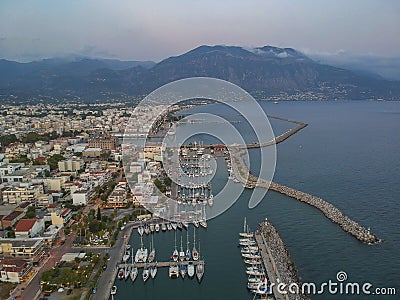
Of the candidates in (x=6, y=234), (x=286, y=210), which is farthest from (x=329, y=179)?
(x=6, y=234)

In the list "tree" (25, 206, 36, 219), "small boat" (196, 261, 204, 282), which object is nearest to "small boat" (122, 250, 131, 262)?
"small boat" (196, 261, 204, 282)

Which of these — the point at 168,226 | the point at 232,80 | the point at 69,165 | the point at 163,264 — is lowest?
the point at 163,264

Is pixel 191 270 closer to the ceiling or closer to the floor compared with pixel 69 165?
closer to the floor

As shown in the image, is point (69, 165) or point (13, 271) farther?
point (69, 165)

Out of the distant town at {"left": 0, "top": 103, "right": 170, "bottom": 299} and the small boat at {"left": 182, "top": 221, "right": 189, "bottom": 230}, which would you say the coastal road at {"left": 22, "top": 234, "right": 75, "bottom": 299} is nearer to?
the distant town at {"left": 0, "top": 103, "right": 170, "bottom": 299}

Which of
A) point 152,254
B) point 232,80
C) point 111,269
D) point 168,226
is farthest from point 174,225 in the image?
point 232,80

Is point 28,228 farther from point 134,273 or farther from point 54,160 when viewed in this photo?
point 54,160

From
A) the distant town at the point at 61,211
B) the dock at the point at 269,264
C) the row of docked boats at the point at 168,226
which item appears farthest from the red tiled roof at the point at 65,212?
the dock at the point at 269,264
